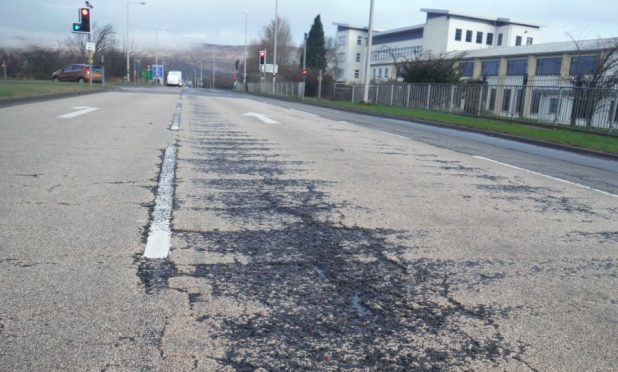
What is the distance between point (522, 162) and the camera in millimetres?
10469

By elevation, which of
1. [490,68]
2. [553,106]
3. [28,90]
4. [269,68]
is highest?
[490,68]

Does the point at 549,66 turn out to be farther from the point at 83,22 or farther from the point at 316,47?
the point at 316,47

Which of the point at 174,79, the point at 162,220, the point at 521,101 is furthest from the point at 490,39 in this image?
the point at 162,220

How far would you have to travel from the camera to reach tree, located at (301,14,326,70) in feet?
301

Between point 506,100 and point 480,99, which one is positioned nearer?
point 506,100

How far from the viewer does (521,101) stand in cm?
2320

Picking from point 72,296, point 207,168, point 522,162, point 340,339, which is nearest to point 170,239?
point 72,296

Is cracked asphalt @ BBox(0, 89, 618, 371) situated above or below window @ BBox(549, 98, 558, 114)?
below

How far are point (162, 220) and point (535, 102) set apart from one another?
21.5 meters

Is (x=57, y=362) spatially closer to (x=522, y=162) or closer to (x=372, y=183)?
(x=372, y=183)

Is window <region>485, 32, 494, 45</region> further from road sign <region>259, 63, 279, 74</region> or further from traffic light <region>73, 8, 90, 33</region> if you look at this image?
traffic light <region>73, 8, 90, 33</region>

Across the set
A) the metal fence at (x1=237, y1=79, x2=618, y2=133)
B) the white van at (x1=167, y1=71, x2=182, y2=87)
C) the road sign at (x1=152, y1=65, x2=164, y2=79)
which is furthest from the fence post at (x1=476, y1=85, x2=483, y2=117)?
the road sign at (x1=152, y1=65, x2=164, y2=79)

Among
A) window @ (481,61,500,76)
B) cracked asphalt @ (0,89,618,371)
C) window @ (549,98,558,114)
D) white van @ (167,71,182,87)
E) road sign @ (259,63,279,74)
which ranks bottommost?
cracked asphalt @ (0,89,618,371)

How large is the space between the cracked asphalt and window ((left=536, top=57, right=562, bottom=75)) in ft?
150
